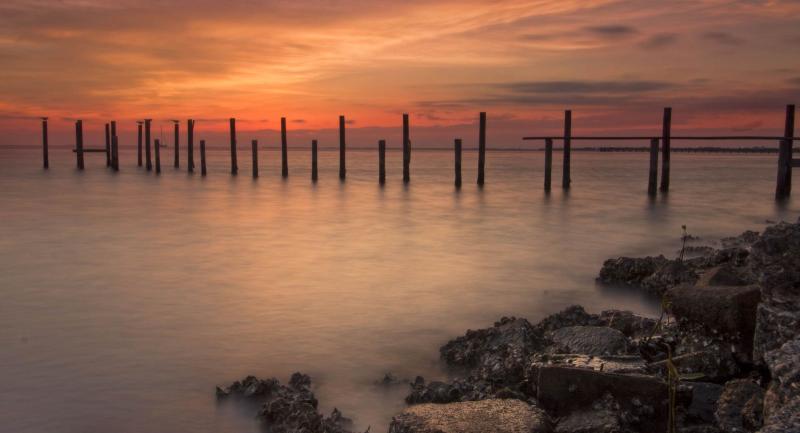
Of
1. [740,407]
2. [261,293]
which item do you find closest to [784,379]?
[740,407]

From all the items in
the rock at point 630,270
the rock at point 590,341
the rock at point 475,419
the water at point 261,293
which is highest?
the rock at point 590,341

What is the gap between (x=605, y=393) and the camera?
360 cm

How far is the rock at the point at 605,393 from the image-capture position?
3.53 meters

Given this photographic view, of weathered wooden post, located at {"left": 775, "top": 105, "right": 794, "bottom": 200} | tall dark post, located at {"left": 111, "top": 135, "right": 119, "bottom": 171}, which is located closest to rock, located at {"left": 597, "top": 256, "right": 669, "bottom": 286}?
weathered wooden post, located at {"left": 775, "top": 105, "right": 794, "bottom": 200}

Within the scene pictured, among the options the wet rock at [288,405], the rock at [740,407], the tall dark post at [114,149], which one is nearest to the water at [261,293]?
the wet rock at [288,405]

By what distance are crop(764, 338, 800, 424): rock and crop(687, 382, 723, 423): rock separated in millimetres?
719

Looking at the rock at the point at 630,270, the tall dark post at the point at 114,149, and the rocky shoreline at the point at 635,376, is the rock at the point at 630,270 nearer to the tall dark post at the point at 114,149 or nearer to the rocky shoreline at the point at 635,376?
the rocky shoreline at the point at 635,376

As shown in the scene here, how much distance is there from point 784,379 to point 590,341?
1774 millimetres

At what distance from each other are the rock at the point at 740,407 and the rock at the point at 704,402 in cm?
12

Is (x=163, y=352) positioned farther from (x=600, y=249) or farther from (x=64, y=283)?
(x=600, y=249)

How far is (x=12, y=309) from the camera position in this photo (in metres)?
7.11

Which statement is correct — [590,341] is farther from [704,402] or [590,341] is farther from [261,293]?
[261,293]

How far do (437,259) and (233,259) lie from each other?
135 inches

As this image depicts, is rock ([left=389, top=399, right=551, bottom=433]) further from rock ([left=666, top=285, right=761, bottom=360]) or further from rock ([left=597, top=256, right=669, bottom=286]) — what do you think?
rock ([left=597, top=256, right=669, bottom=286])
